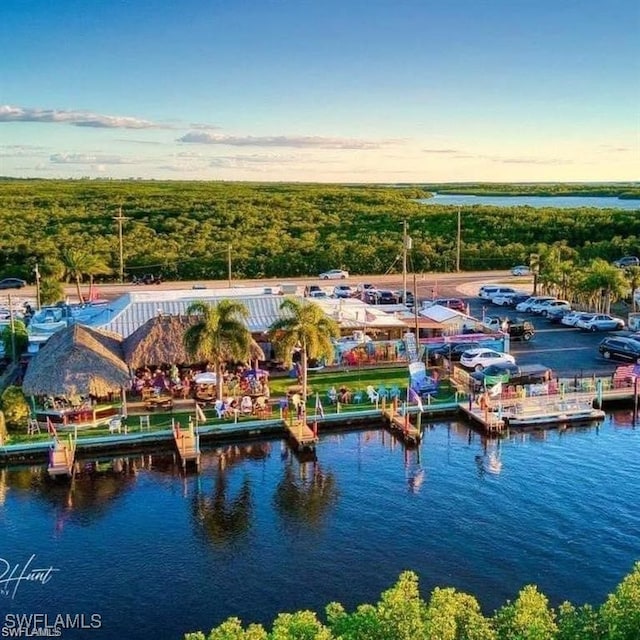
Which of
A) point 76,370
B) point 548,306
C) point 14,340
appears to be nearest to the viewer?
point 76,370

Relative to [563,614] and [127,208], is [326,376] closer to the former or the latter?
[563,614]

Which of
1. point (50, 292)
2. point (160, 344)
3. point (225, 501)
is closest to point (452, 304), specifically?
point (160, 344)

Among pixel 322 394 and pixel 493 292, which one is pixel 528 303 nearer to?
pixel 493 292

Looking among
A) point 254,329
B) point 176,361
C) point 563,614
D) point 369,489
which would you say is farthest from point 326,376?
point 563,614

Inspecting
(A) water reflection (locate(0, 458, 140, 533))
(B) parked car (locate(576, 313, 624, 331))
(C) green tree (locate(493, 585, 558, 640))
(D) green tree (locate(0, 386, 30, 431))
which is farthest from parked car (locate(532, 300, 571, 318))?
(C) green tree (locate(493, 585, 558, 640))

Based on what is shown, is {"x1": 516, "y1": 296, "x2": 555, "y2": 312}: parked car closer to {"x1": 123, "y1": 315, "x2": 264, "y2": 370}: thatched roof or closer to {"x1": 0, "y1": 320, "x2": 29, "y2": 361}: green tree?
{"x1": 123, "y1": 315, "x2": 264, "y2": 370}: thatched roof
